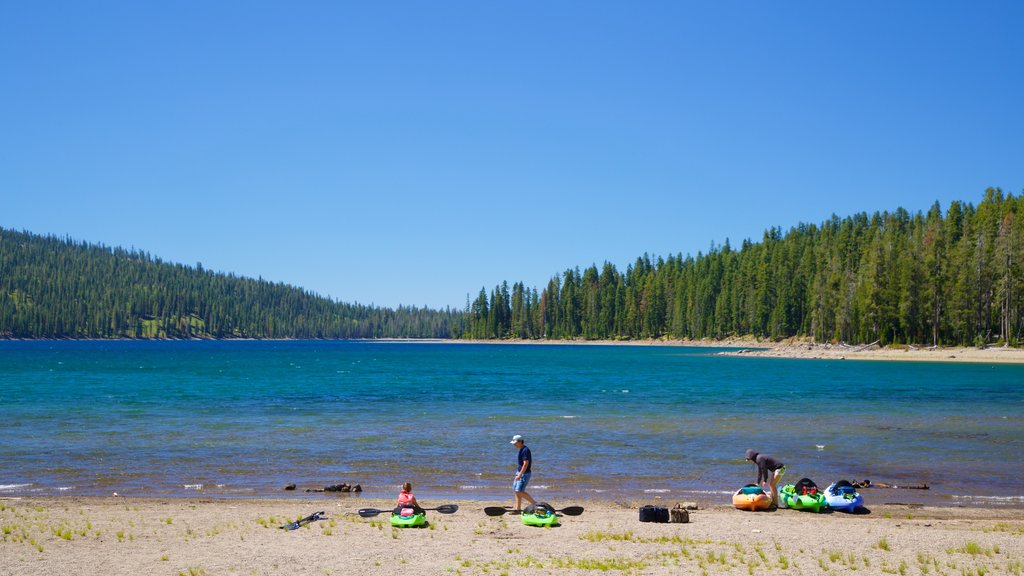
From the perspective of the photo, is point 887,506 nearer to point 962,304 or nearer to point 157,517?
point 157,517

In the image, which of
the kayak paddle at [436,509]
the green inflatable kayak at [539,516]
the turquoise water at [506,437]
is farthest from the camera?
the turquoise water at [506,437]

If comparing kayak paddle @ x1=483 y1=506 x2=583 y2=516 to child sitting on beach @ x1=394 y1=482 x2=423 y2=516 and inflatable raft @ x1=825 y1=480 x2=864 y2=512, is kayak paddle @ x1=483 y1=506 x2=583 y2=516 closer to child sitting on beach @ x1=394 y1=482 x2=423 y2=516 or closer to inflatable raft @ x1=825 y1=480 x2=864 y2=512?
child sitting on beach @ x1=394 y1=482 x2=423 y2=516

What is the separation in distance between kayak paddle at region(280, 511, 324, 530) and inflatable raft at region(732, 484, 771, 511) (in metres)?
10.9

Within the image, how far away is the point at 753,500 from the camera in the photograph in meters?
21.4

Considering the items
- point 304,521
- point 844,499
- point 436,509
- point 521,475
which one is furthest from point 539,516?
point 844,499

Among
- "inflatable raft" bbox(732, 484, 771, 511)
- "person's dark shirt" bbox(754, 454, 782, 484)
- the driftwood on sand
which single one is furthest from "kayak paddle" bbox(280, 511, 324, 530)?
the driftwood on sand

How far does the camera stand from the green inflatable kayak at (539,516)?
1884 centimetres

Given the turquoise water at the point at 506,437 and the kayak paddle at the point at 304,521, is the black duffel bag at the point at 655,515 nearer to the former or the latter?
the turquoise water at the point at 506,437

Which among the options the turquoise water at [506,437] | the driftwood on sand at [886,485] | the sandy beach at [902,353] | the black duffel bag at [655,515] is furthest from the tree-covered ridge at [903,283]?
the black duffel bag at [655,515]

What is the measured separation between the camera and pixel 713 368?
99.9m

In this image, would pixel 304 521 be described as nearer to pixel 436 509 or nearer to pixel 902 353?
pixel 436 509

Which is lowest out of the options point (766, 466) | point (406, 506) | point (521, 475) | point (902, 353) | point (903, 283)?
point (406, 506)

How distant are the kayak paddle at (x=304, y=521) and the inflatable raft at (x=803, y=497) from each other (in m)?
12.3

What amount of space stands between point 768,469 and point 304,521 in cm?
1222
